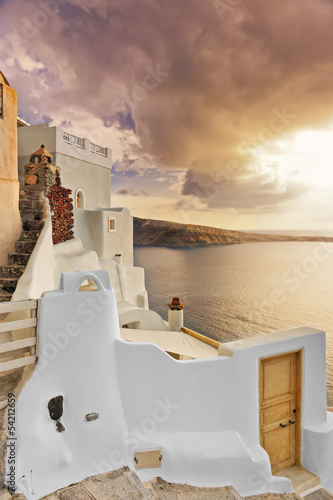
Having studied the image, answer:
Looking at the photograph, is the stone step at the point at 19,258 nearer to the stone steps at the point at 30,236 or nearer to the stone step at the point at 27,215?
the stone steps at the point at 30,236

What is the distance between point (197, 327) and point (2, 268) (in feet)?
105

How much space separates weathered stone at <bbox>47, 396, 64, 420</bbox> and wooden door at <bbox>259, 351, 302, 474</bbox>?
8.97 feet

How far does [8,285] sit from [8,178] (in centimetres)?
234

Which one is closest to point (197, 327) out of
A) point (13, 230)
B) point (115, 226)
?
point (115, 226)

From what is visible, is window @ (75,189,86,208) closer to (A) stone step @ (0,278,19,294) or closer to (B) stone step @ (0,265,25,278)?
(B) stone step @ (0,265,25,278)

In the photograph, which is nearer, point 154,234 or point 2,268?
point 2,268

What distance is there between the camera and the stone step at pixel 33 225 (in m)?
7.07

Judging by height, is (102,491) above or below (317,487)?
above

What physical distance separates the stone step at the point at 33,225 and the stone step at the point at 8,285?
1.64m

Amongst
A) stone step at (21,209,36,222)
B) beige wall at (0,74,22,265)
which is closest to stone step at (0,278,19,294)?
beige wall at (0,74,22,265)

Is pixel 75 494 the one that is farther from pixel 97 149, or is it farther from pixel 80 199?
pixel 97 149

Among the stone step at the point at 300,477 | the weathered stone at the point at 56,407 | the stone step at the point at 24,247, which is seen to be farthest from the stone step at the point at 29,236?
the stone step at the point at 300,477

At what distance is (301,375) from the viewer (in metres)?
4.62

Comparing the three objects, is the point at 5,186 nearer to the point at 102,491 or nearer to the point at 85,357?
the point at 85,357
